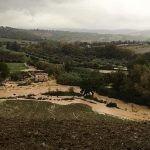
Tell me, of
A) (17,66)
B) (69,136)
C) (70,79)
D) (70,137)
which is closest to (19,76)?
(70,79)

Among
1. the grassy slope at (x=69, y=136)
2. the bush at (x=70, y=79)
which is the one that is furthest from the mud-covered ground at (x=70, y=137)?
the bush at (x=70, y=79)

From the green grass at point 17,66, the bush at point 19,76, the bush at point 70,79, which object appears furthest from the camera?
the green grass at point 17,66

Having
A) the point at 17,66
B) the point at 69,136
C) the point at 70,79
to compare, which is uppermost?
the point at 69,136

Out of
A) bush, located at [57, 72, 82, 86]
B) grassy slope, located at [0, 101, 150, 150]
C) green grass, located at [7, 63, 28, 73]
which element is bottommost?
green grass, located at [7, 63, 28, 73]

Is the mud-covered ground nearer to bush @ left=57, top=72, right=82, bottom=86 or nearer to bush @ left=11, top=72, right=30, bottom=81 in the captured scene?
bush @ left=57, top=72, right=82, bottom=86

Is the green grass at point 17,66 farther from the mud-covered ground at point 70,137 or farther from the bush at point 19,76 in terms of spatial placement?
the mud-covered ground at point 70,137

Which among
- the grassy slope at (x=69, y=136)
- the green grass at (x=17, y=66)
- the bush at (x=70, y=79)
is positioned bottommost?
the green grass at (x=17, y=66)

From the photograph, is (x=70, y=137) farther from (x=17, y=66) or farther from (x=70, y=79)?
(x=17, y=66)

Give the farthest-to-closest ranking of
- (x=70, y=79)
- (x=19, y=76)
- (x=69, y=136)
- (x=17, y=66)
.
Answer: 1. (x=17, y=66)
2. (x=19, y=76)
3. (x=70, y=79)
4. (x=69, y=136)

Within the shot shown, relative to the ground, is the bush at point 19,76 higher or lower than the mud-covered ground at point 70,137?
lower

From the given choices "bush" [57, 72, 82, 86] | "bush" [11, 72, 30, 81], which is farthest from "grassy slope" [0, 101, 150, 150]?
"bush" [11, 72, 30, 81]

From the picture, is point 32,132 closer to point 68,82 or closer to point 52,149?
point 52,149

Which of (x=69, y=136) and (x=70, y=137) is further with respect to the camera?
(x=69, y=136)

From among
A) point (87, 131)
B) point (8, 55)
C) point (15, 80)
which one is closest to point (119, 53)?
point (8, 55)
